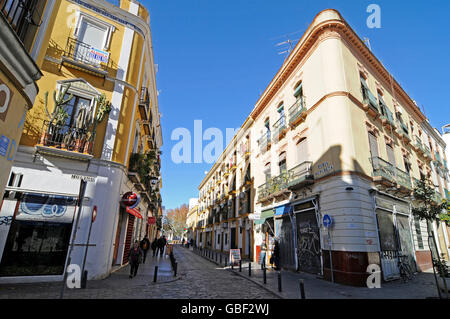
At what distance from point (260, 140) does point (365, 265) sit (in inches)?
484

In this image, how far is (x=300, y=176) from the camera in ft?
43.6

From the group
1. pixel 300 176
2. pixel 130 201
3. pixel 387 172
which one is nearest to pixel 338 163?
pixel 300 176

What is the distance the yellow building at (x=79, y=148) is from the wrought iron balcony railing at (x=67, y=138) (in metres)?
0.03

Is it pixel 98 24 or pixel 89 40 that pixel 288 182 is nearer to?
pixel 89 40

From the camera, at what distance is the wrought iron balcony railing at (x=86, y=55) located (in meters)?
10.7

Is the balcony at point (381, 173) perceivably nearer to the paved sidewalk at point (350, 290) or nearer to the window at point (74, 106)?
the paved sidewalk at point (350, 290)

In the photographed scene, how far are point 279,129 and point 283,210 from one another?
579cm

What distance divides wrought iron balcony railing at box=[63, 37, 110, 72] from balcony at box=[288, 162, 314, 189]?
37.8ft

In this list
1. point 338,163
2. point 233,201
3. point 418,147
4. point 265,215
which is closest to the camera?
point 338,163

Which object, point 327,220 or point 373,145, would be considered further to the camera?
point 373,145

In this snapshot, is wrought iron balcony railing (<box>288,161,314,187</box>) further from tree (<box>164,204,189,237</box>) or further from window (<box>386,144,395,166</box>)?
tree (<box>164,204,189,237</box>)
